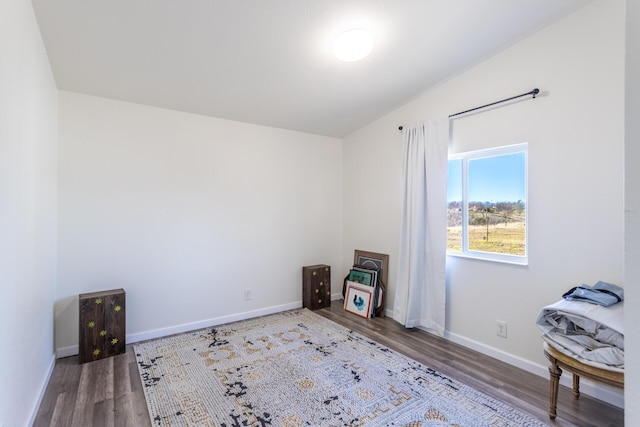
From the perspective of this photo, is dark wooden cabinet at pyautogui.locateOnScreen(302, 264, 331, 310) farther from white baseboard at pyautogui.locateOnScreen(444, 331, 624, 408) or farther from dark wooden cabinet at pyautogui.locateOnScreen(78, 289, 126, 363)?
dark wooden cabinet at pyautogui.locateOnScreen(78, 289, 126, 363)

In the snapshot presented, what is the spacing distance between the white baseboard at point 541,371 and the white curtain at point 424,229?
0.24 metres

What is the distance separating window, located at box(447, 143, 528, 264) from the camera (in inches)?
103

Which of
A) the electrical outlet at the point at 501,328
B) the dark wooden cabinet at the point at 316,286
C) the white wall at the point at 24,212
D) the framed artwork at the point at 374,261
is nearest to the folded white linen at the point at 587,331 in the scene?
the electrical outlet at the point at 501,328

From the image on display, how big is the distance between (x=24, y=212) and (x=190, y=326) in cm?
195

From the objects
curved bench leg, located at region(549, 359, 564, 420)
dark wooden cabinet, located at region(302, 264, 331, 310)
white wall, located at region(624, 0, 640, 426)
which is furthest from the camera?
dark wooden cabinet, located at region(302, 264, 331, 310)

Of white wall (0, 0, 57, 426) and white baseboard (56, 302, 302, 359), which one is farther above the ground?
white wall (0, 0, 57, 426)

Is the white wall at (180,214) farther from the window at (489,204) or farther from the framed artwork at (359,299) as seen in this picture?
the window at (489,204)

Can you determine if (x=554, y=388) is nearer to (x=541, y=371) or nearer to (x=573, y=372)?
(x=573, y=372)

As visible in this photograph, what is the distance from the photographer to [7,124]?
4.73ft

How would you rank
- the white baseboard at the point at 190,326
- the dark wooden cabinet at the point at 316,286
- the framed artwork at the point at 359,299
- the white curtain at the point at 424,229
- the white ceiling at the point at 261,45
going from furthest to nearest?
the dark wooden cabinet at the point at 316,286, the framed artwork at the point at 359,299, the white curtain at the point at 424,229, the white baseboard at the point at 190,326, the white ceiling at the point at 261,45

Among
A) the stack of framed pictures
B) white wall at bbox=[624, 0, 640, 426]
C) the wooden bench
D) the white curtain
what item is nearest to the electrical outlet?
the white curtain

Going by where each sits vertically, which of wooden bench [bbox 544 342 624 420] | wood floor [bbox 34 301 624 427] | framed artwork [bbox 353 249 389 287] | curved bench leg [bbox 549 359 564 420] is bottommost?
wood floor [bbox 34 301 624 427]

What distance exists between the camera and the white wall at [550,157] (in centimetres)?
206

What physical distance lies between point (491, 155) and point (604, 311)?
4.89 feet
